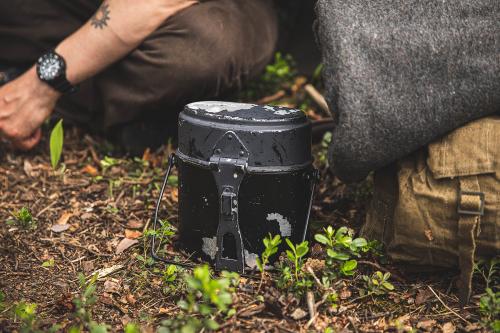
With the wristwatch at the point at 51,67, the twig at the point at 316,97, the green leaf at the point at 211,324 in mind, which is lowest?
the green leaf at the point at 211,324

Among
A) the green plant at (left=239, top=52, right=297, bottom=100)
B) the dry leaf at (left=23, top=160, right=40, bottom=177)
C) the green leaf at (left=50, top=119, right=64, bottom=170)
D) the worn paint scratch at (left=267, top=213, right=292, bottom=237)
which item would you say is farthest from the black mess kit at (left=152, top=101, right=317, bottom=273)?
the green plant at (left=239, top=52, right=297, bottom=100)

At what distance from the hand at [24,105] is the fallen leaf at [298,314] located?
5.39 ft

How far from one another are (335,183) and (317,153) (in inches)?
11.3

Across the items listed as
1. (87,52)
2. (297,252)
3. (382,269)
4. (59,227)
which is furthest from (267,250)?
(87,52)

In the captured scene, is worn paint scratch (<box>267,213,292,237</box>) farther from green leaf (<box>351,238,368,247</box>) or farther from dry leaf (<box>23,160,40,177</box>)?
dry leaf (<box>23,160,40,177</box>)

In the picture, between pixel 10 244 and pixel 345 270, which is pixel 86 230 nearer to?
pixel 10 244

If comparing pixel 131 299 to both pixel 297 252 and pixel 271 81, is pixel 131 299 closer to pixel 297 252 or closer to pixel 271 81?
pixel 297 252

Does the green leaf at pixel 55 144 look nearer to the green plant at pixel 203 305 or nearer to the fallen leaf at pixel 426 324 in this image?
the green plant at pixel 203 305

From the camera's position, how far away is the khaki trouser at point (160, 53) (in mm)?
2889

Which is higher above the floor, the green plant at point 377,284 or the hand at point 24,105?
the hand at point 24,105

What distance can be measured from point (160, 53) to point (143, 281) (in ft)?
3.71

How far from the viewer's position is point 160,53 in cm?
288

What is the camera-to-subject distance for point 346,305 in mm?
2059

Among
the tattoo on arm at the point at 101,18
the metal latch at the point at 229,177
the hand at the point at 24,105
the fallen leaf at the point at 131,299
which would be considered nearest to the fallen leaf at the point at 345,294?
the metal latch at the point at 229,177
